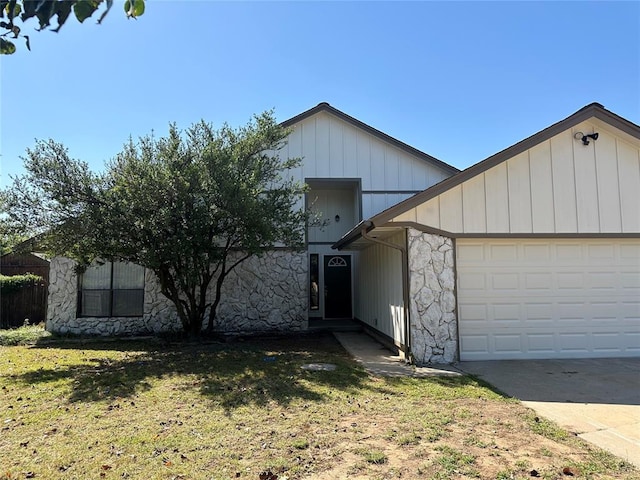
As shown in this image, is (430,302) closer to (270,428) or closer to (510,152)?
(510,152)

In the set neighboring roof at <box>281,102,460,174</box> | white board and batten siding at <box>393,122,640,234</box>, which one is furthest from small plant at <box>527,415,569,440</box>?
neighboring roof at <box>281,102,460,174</box>

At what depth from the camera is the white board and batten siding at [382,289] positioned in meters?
8.59

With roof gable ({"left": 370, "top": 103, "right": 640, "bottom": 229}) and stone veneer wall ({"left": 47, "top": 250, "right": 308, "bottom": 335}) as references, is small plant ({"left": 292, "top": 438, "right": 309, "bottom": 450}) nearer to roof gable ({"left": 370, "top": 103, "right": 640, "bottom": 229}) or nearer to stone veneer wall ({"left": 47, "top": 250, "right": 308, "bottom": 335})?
roof gable ({"left": 370, "top": 103, "right": 640, "bottom": 229})

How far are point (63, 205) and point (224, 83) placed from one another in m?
4.61

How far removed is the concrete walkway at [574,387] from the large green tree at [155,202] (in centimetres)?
414

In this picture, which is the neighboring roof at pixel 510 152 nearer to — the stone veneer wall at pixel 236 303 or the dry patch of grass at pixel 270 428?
the dry patch of grass at pixel 270 428

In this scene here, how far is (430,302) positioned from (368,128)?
25.2 ft

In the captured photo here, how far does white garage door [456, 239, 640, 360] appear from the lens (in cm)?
790

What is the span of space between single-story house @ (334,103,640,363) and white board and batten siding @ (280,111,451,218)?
18.6ft

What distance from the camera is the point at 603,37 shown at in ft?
27.3

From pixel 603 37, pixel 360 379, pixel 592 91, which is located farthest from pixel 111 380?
pixel 592 91

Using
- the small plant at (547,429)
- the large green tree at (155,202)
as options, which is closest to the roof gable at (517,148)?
the large green tree at (155,202)

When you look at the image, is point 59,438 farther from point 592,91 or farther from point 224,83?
point 592,91

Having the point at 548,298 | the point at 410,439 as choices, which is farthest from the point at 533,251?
the point at 410,439
